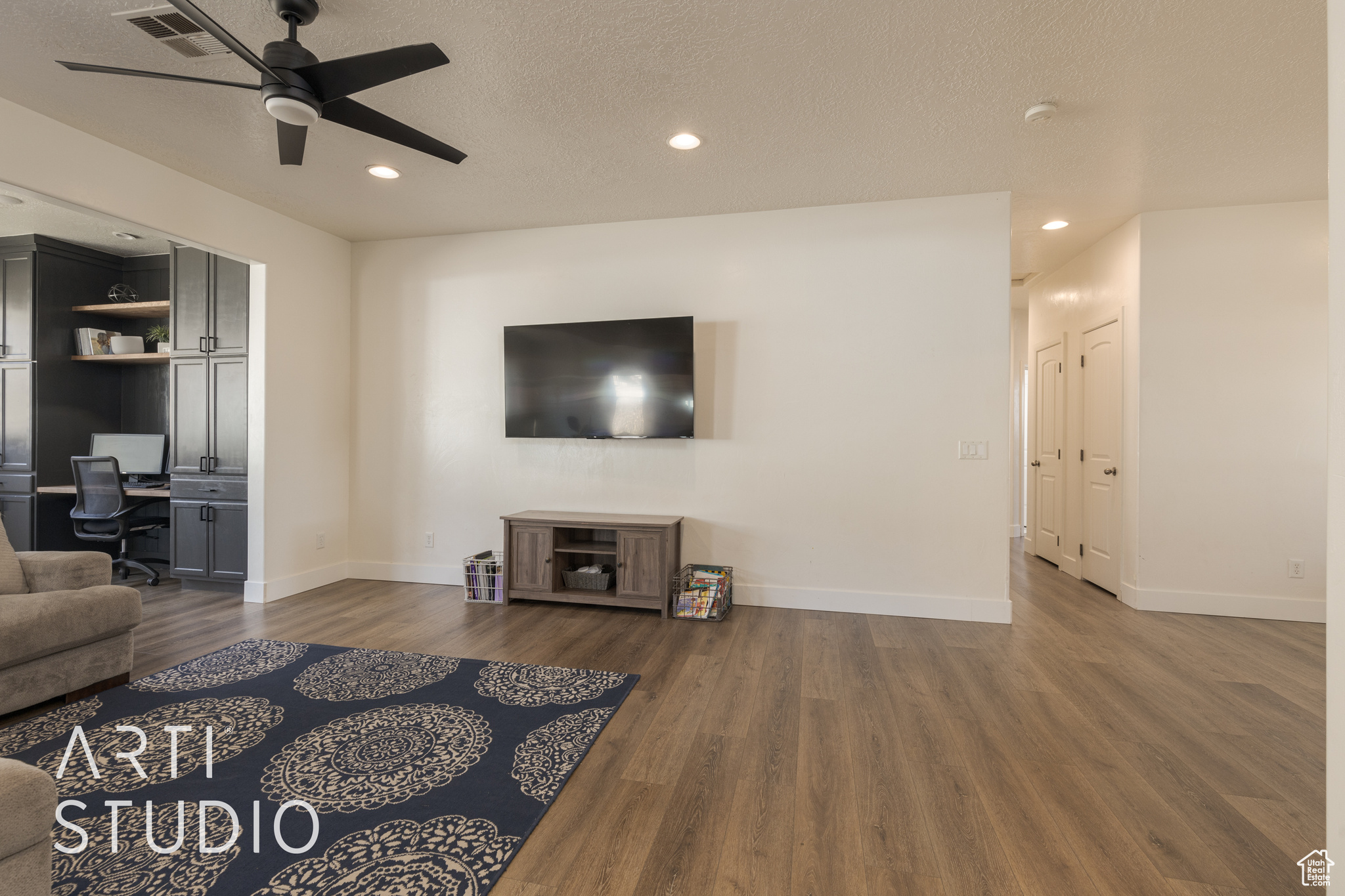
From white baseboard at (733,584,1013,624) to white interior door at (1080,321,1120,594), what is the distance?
1.20 metres

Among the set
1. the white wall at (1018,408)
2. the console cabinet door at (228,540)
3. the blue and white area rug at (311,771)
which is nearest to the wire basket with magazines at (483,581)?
the blue and white area rug at (311,771)

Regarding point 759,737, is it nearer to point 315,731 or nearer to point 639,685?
point 639,685

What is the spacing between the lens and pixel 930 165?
338cm

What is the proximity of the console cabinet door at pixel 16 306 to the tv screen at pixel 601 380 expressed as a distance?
3844mm

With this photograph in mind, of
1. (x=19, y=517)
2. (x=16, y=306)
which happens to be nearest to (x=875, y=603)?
(x=19, y=517)

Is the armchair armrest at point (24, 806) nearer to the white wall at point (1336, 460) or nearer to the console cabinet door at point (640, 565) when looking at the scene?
the white wall at point (1336, 460)

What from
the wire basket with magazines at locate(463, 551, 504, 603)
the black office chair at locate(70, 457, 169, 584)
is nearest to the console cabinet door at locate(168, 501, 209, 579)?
the black office chair at locate(70, 457, 169, 584)

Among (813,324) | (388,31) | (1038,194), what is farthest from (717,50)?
(1038,194)

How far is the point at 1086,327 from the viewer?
4914mm

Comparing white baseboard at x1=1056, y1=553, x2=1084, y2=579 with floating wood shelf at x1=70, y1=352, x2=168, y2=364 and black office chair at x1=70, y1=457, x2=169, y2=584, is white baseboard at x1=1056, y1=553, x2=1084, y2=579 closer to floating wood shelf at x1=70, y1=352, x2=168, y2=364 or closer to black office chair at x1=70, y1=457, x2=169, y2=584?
black office chair at x1=70, y1=457, x2=169, y2=584

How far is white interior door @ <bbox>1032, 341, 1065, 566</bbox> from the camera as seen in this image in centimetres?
542

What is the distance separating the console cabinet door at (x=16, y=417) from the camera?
4.71 metres

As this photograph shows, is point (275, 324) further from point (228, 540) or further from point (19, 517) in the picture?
point (19, 517)

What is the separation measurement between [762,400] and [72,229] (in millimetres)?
5387
